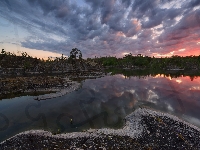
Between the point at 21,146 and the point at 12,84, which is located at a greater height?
the point at 12,84

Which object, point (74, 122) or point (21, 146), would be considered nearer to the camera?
point (21, 146)

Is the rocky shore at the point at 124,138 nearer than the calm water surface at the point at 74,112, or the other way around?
the rocky shore at the point at 124,138

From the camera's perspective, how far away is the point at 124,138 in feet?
72.1

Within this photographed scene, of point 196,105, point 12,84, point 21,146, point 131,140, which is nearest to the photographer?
point 21,146

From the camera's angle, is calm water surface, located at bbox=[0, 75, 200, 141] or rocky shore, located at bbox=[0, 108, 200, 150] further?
calm water surface, located at bbox=[0, 75, 200, 141]

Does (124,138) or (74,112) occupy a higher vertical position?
(74,112)

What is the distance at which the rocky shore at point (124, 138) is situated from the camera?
19.8 m

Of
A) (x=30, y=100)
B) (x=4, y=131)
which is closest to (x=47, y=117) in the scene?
(x=4, y=131)

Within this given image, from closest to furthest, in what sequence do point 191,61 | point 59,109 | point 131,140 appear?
point 131,140, point 59,109, point 191,61

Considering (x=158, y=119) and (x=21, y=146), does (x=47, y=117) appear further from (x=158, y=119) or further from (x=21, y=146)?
(x=158, y=119)

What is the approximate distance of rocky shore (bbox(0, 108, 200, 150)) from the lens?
19.8m

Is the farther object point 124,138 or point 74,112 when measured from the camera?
point 74,112

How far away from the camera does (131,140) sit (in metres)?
21.4

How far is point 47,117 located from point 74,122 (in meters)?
6.23
